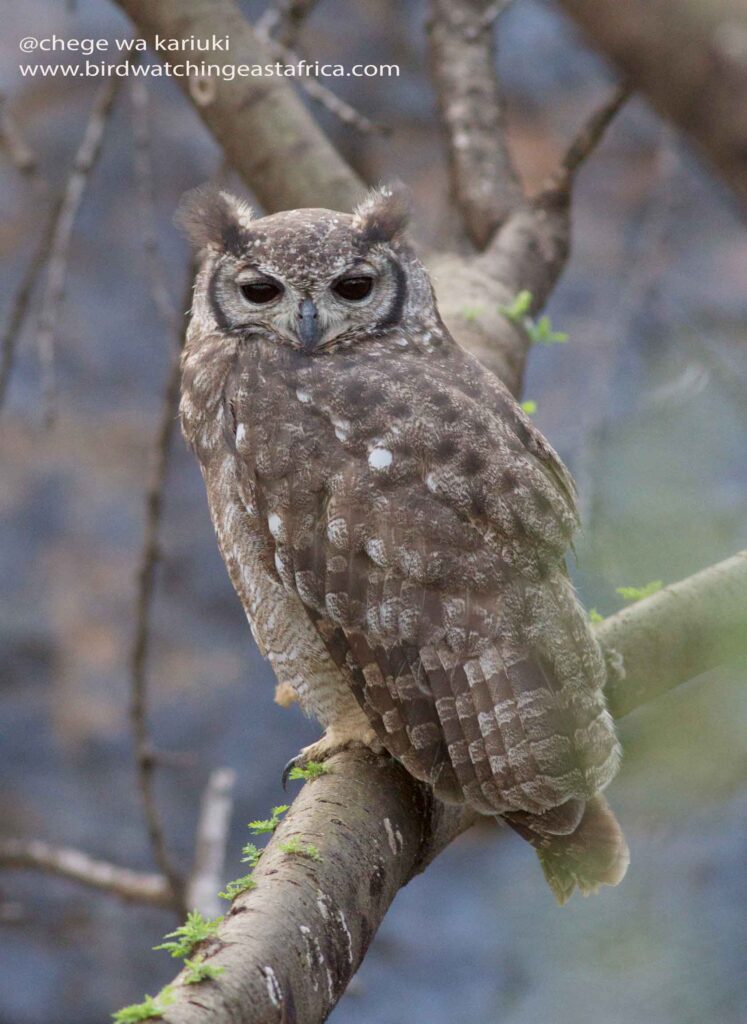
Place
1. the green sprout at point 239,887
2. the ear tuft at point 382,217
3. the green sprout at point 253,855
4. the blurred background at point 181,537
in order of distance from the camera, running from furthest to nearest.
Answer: the blurred background at point 181,537, the ear tuft at point 382,217, the green sprout at point 253,855, the green sprout at point 239,887

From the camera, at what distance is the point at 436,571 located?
208 cm

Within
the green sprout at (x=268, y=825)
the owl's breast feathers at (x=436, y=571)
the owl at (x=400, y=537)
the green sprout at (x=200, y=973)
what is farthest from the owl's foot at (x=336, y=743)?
the green sprout at (x=200, y=973)

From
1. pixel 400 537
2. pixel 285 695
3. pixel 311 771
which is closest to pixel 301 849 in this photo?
pixel 311 771

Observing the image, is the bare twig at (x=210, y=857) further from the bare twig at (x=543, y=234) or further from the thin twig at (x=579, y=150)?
the thin twig at (x=579, y=150)

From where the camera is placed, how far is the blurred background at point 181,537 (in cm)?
598

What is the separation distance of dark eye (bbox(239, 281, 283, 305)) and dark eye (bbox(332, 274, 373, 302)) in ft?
0.41

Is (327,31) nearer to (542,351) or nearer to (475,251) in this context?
(542,351)

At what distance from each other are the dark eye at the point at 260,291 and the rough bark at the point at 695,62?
1.88 meters

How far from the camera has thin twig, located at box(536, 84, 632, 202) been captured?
3482 mm

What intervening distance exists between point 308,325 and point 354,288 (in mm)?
177

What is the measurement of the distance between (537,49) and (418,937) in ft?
19.7

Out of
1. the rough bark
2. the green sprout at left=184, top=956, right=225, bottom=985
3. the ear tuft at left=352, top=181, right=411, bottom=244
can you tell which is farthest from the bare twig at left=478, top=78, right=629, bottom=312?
the rough bark

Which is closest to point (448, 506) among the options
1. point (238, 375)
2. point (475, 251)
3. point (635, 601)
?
point (238, 375)

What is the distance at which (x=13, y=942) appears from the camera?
6.15 m
